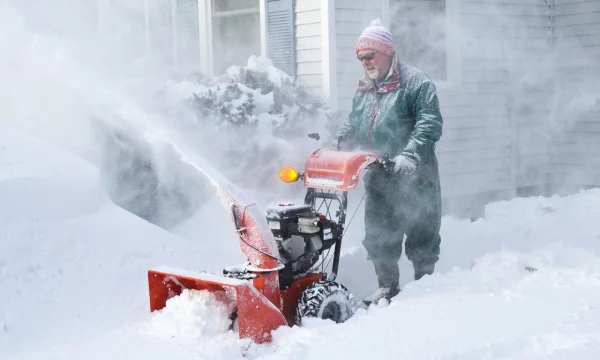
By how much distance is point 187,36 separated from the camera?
10.8 meters

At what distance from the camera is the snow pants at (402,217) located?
5.39m

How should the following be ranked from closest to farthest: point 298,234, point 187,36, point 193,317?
point 193,317 < point 298,234 < point 187,36

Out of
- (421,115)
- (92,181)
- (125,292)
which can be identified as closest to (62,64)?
(92,181)

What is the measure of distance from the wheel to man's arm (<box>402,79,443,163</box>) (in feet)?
3.78

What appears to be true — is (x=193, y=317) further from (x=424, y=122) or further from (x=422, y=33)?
(x=422, y=33)

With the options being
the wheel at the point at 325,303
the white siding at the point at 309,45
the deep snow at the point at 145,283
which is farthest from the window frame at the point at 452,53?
the wheel at the point at 325,303

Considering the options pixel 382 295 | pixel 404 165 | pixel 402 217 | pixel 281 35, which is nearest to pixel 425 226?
pixel 402 217

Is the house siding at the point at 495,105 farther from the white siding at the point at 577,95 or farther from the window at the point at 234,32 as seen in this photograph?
the window at the point at 234,32

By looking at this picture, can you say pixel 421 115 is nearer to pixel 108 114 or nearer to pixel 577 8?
pixel 108 114

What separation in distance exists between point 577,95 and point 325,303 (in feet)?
25.1

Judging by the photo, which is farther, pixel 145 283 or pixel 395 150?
pixel 395 150

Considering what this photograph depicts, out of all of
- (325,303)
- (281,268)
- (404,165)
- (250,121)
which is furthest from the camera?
(250,121)

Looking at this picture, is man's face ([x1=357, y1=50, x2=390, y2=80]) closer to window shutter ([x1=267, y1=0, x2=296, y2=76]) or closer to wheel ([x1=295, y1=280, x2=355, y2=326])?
wheel ([x1=295, y1=280, x2=355, y2=326])

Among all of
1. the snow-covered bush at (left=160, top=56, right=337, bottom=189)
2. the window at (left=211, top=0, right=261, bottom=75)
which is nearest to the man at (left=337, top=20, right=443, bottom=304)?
the snow-covered bush at (left=160, top=56, right=337, bottom=189)
